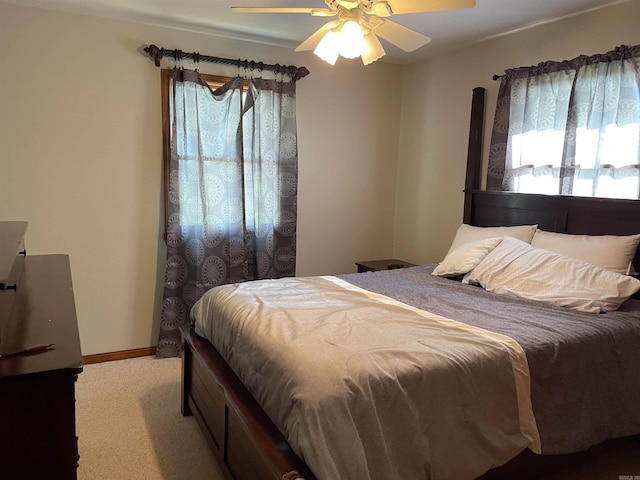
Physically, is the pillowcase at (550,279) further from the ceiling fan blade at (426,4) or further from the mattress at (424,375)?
the ceiling fan blade at (426,4)

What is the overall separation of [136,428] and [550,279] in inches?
95.2

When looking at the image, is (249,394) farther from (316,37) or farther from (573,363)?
(316,37)

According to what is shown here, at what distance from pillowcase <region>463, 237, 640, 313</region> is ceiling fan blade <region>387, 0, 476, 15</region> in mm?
1442

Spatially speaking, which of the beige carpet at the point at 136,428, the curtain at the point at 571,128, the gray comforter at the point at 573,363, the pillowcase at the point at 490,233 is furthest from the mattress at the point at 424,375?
the curtain at the point at 571,128

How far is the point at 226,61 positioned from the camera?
11.6 feet

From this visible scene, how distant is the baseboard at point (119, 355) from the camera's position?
11.2 feet

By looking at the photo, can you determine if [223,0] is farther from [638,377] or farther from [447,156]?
[638,377]

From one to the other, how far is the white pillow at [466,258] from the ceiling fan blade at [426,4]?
4.95 feet

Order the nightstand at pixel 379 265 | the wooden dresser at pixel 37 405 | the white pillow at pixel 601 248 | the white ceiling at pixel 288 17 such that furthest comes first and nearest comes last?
the nightstand at pixel 379 265 < the white ceiling at pixel 288 17 < the white pillow at pixel 601 248 < the wooden dresser at pixel 37 405

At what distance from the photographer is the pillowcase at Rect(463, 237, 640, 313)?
7.72 feet

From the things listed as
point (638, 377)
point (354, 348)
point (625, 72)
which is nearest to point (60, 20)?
point (354, 348)

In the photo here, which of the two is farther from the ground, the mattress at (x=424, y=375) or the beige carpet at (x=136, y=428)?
the mattress at (x=424, y=375)

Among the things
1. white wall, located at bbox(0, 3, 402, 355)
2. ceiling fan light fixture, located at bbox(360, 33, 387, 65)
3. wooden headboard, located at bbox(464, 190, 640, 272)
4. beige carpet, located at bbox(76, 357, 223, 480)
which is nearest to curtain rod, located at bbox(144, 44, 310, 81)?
white wall, located at bbox(0, 3, 402, 355)

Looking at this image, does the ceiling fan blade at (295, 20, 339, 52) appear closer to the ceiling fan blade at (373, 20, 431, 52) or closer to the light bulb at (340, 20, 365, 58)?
the light bulb at (340, 20, 365, 58)
